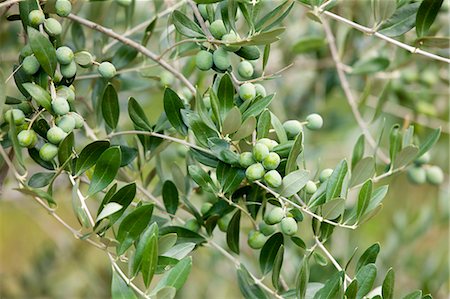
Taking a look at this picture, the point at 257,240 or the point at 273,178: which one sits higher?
the point at 273,178

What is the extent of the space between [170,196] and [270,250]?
12 cm

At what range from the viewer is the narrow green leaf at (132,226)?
1.82 ft

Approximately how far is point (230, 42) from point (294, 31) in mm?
803

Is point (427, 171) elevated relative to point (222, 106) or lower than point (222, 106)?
lower

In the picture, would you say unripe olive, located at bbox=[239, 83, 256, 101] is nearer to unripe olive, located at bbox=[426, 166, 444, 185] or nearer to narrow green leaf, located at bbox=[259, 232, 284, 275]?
narrow green leaf, located at bbox=[259, 232, 284, 275]

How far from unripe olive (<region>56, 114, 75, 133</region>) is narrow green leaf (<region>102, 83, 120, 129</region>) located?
0.37ft

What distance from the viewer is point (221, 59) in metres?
0.59

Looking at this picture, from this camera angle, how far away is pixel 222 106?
1.93 feet

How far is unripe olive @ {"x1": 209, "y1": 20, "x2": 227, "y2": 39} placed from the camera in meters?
0.58

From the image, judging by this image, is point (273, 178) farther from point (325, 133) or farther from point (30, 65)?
point (325, 133)

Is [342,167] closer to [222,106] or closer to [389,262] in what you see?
[222,106]

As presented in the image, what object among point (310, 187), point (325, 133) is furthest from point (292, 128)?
point (325, 133)

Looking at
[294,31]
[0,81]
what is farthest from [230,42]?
[294,31]

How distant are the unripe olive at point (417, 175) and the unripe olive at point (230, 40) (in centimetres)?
48
